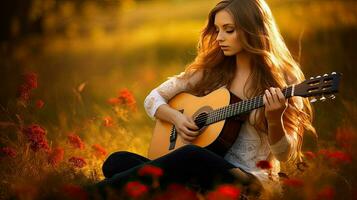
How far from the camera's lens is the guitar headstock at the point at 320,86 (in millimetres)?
3633

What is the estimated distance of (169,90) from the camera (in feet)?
15.7

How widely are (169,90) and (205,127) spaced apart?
0.53m

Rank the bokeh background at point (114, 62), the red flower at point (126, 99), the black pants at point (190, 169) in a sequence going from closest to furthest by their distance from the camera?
the black pants at point (190, 169) → the red flower at point (126, 99) → the bokeh background at point (114, 62)

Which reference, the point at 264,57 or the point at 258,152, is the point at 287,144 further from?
the point at 264,57

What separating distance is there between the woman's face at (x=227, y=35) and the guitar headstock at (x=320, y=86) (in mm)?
587

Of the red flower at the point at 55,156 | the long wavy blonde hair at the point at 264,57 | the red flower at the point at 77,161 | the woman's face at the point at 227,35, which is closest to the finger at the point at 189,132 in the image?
the long wavy blonde hair at the point at 264,57

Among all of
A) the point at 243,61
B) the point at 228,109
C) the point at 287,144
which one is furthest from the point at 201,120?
the point at 287,144

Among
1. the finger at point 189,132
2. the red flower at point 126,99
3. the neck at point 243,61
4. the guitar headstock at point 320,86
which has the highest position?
the guitar headstock at point 320,86

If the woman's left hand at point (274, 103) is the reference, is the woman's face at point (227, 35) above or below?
above

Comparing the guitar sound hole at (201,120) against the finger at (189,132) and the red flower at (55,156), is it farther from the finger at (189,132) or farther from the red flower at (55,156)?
the red flower at (55,156)

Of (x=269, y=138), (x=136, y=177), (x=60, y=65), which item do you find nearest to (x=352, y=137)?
(x=269, y=138)

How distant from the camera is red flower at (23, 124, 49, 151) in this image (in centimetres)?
447

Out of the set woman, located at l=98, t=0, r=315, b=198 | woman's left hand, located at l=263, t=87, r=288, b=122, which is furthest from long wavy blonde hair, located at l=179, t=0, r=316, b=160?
woman's left hand, located at l=263, t=87, r=288, b=122

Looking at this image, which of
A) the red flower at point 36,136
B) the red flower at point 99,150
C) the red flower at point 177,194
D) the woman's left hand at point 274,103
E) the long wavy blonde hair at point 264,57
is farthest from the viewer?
the red flower at point 99,150
